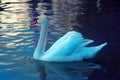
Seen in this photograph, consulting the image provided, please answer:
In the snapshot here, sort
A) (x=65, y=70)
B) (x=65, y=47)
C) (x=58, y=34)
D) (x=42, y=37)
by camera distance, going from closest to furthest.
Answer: (x=65, y=70) < (x=65, y=47) < (x=42, y=37) < (x=58, y=34)

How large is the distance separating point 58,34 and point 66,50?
2865 millimetres

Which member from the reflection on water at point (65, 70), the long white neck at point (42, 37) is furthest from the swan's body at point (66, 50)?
the reflection on water at point (65, 70)

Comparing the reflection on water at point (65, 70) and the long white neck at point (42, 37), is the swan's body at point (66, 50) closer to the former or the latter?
the long white neck at point (42, 37)

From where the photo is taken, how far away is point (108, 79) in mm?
9984

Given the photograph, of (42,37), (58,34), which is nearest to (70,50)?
(42,37)

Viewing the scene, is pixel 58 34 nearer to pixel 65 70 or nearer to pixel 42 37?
pixel 42 37

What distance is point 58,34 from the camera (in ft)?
45.5

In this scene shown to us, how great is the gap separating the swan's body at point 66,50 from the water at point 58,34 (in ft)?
0.50

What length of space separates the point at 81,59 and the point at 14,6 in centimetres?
919

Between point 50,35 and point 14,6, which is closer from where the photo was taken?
point 50,35

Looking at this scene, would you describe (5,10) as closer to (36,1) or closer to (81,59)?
(36,1)

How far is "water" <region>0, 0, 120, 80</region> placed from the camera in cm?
1062

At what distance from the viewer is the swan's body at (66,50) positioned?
11.0 meters

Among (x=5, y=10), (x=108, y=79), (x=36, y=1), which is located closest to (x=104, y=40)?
(x=108, y=79)
